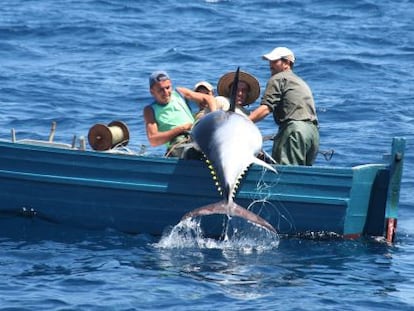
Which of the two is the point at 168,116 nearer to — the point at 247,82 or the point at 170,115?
the point at 170,115

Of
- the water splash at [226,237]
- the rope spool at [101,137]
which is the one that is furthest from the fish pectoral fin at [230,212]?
the rope spool at [101,137]

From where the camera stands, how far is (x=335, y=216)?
42.8ft

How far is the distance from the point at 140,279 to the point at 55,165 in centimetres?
219

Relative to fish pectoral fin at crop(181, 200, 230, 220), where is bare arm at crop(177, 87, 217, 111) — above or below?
above

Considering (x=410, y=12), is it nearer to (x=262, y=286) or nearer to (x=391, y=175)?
(x=391, y=175)

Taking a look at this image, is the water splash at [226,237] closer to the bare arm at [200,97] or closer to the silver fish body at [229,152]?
the silver fish body at [229,152]

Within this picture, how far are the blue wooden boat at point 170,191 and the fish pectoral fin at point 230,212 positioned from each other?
0.81 meters

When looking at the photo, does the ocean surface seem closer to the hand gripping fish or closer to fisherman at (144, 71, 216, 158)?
the hand gripping fish

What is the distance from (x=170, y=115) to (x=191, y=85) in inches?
367

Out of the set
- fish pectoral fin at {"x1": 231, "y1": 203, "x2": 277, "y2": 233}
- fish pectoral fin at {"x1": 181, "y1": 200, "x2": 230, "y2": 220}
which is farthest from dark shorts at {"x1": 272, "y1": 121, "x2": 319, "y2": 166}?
fish pectoral fin at {"x1": 181, "y1": 200, "x2": 230, "y2": 220}

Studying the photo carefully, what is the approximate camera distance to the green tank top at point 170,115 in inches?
522

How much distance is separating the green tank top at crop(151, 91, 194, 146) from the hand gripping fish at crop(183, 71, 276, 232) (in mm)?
901

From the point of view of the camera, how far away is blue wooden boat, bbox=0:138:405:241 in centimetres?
1288

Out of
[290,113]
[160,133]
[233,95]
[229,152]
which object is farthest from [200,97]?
[229,152]
